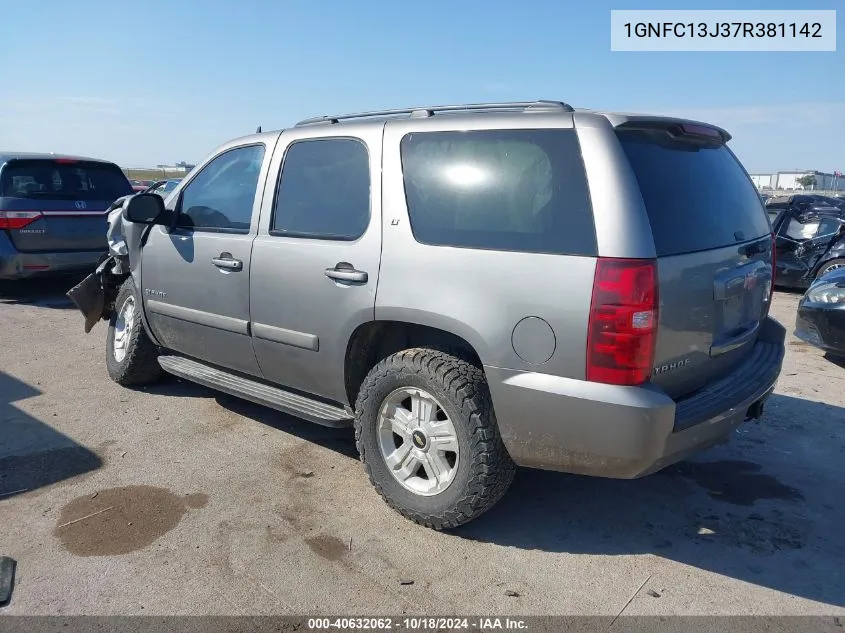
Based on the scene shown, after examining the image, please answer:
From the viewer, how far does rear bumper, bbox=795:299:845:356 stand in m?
6.02

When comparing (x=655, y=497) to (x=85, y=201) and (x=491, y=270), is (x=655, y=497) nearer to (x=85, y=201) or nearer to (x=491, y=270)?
(x=491, y=270)

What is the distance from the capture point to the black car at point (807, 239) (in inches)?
393

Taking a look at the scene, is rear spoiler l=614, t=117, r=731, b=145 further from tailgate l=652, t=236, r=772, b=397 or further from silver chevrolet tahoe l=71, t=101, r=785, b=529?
tailgate l=652, t=236, r=772, b=397

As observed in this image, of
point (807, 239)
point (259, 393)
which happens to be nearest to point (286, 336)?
point (259, 393)

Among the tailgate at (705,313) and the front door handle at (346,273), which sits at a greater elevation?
the front door handle at (346,273)

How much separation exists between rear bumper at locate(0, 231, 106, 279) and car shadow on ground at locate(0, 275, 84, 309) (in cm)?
50

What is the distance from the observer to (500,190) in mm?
3100

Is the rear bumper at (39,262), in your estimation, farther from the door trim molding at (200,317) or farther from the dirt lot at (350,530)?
the dirt lot at (350,530)

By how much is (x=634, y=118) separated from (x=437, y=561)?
2163 millimetres

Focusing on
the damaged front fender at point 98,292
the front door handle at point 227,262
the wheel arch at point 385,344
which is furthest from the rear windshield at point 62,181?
the wheel arch at point 385,344

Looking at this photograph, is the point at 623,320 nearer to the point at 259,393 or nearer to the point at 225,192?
the point at 259,393

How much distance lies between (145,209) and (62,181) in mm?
4875

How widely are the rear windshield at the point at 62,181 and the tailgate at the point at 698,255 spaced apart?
7.68 meters

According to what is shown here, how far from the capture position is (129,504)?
3.57 metres
